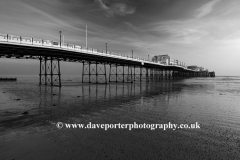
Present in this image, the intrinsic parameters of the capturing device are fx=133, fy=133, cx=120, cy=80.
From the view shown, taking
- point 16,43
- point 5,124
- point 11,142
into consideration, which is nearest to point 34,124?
point 5,124

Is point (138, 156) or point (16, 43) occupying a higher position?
point (16, 43)

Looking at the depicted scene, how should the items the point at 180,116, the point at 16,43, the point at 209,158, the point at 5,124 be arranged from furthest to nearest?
the point at 16,43, the point at 180,116, the point at 5,124, the point at 209,158

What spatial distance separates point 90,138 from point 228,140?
242 inches

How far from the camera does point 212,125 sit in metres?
7.71

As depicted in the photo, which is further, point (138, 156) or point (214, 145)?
point (214, 145)

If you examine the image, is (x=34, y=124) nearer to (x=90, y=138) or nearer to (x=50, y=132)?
(x=50, y=132)

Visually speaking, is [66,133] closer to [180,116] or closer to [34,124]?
[34,124]

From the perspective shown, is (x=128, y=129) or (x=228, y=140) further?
(x=128, y=129)

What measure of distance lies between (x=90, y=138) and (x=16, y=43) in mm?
22947

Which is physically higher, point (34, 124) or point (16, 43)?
point (16, 43)

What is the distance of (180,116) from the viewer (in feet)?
30.6

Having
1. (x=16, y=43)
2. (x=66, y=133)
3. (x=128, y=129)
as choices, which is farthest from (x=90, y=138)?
(x=16, y=43)

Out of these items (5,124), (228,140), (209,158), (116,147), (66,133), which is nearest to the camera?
(209,158)

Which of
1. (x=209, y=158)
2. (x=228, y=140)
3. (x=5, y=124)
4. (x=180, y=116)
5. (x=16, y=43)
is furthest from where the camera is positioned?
(x=16, y=43)
